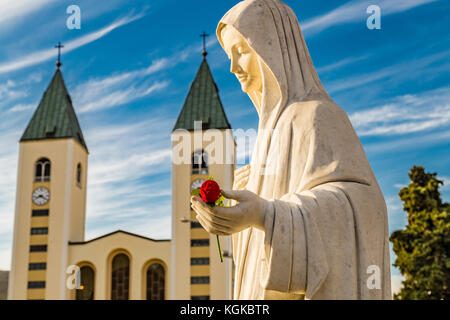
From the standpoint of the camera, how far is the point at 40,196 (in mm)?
51781

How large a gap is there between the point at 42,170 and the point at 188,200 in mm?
13942

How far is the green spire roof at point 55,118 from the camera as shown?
175ft

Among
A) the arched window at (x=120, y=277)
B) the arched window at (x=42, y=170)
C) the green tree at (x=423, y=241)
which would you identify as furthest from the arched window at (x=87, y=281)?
the green tree at (x=423, y=241)

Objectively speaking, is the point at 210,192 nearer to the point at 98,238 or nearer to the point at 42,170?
the point at 98,238

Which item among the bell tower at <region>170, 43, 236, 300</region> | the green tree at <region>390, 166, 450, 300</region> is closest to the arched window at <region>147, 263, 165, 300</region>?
the bell tower at <region>170, 43, 236, 300</region>

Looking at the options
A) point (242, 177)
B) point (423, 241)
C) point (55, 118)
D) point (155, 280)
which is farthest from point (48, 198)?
point (242, 177)

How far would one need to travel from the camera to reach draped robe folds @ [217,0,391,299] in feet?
9.58

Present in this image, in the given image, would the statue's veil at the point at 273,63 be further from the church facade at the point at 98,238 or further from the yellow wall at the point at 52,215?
the yellow wall at the point at 52,215

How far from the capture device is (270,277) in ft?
9.43

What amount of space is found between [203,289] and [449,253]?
1036 inches

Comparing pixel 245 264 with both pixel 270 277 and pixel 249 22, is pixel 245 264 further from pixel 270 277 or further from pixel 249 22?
pixel 249 22

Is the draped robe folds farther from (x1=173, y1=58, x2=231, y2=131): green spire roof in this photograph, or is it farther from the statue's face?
(x1=173, y1=58, x2=231, y2=131): green spire roof

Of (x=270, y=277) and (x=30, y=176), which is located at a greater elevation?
(x=30, y=176)
